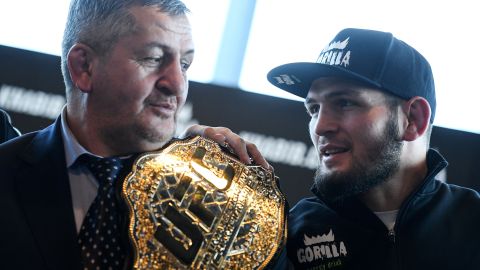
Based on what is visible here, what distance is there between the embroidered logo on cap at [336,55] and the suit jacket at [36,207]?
635mm

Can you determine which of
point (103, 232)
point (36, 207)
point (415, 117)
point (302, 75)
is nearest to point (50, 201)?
point (36, 207)

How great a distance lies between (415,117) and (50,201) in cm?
87

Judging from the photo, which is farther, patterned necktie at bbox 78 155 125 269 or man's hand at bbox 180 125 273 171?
man's hand at bbox 180 125 273 171

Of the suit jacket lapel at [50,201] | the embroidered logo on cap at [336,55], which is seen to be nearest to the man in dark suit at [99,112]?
the suit jacket lapel at [50,201]

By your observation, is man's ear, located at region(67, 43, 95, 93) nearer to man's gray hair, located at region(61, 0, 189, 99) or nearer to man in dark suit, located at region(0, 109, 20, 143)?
man's gray hair, located at region(61, 0, 189, 99)

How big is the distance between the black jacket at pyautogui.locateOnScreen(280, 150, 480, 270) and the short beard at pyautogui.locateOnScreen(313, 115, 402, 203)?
0.03m

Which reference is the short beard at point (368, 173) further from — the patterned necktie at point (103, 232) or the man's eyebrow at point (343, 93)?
the patterned necktie at point (103, 232)

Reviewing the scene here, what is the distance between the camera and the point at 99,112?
1177 millimetres

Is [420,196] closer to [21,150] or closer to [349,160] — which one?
[349,160]

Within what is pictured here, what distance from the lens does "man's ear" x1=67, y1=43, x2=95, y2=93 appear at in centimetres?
119

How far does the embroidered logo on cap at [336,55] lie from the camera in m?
1.39

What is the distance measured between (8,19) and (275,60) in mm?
991

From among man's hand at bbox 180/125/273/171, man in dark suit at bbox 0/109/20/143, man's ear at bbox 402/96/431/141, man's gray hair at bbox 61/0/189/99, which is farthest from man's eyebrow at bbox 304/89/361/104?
man in dark suit at bbox 0/109/20/143

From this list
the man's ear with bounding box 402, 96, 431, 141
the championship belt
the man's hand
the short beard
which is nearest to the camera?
the championship belt
